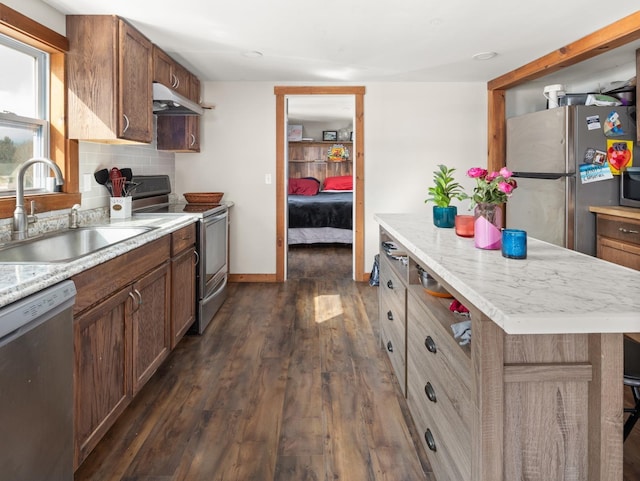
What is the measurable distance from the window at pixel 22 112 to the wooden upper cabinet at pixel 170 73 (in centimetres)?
90

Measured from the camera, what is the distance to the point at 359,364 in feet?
9.05

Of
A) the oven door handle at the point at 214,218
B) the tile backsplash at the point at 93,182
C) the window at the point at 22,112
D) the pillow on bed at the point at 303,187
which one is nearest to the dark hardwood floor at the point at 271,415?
the oven door handle at the point at 214,218

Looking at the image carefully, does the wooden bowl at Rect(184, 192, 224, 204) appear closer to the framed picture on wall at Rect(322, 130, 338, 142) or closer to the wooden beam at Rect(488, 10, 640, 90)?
the wooden beam at Rect(488, 10, 640, 90)

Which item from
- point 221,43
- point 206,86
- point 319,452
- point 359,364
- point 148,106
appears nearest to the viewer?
point 319,452

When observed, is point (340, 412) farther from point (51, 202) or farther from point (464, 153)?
point (464, 153)

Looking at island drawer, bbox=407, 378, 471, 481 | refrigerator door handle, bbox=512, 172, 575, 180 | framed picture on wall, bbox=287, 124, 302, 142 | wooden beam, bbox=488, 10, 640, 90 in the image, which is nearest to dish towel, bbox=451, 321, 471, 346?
island drawer, bbox=407, 378, 471, 481

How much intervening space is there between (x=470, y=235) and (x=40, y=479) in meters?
1.82

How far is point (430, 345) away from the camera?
1655 mm

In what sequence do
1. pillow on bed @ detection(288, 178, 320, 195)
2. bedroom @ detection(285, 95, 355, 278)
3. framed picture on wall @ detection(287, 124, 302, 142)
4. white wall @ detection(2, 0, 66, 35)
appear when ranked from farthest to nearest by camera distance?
1. framed picture on wall @ detection(287, 124, 302, 142)
2. pillow on bed @ detection(288, 178, 320, 195)
3. bedroom @ detection(285, 95, 355, 278)
4. white wall @ detection(2, 0, 66, 35)

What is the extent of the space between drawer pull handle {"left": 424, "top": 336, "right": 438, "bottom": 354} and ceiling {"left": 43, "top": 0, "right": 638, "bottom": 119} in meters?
2.01

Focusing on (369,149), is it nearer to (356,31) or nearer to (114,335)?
(356,31)

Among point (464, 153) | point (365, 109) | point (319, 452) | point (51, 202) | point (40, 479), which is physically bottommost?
point (319, 452)

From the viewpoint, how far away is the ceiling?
2.75 meters

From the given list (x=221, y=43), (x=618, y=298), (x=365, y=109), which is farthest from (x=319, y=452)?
(x=365, y=109)
